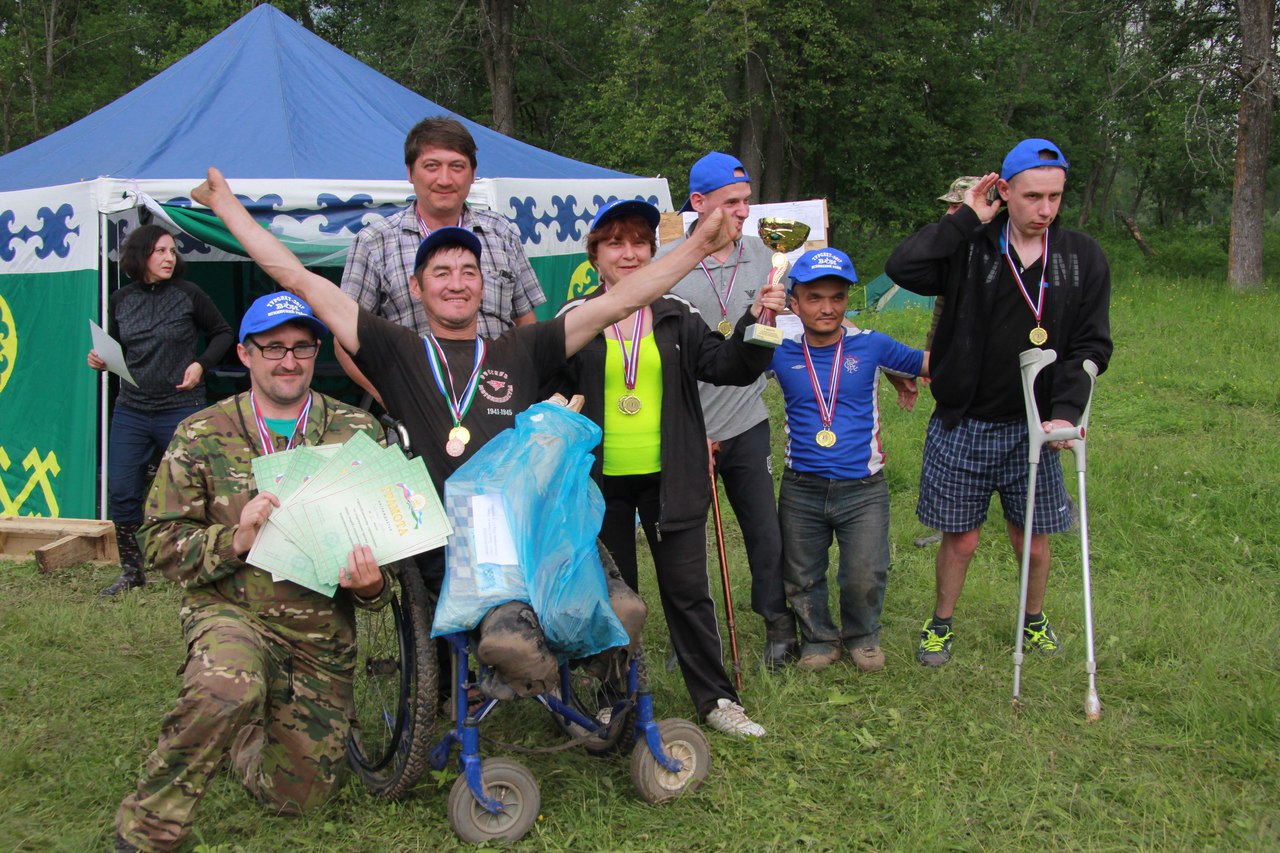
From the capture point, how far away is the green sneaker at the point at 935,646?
433cm

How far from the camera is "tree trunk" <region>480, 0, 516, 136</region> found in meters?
22.4

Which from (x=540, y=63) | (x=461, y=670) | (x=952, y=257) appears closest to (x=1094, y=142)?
(x=540, y=63)

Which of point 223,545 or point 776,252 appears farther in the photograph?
point 776,252

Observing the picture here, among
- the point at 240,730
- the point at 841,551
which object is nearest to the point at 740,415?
the point at 841,551

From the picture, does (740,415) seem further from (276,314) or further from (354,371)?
(276,314)

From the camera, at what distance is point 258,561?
2910 mm

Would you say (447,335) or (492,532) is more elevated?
(447,335)

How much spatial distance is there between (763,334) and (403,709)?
5.35 ft

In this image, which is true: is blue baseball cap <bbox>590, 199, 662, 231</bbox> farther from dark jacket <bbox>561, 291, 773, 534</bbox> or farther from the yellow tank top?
the yellow tank top

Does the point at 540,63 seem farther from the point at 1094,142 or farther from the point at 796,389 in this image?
the point at 796,389

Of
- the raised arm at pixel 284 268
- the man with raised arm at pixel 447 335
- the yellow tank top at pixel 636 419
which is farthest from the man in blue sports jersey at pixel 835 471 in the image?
the raised arm at pixel 284 268

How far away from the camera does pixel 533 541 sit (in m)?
2.92

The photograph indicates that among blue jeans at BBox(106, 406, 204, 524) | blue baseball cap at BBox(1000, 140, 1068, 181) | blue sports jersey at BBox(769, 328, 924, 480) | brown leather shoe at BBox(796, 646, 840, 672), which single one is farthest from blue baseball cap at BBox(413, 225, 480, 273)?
blue jeans at BBox(106, 406, 204, 524)

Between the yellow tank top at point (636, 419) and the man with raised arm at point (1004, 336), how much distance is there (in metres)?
1.14
